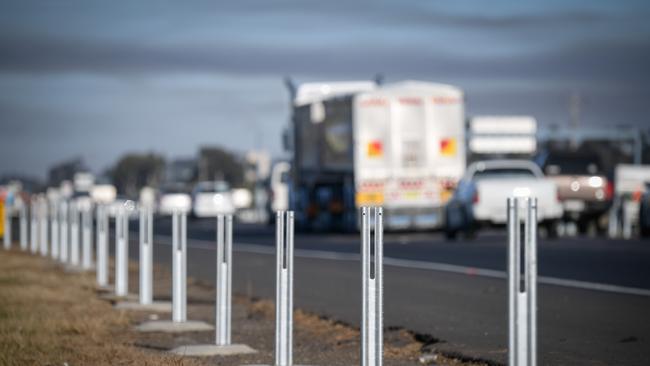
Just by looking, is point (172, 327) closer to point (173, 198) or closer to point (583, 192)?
point (583, 192)

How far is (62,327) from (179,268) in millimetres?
1174

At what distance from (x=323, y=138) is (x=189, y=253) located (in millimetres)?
11034

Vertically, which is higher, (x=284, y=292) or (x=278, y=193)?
(x=284, y=292)

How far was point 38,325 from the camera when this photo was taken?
38.0 feet

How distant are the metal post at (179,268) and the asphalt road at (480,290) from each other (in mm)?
1717

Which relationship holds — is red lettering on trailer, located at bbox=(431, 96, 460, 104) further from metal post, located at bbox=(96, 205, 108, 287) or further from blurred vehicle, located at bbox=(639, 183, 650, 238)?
metal post, located at bbox=(96, 205, 108, 287)

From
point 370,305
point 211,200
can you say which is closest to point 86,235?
point 370,305

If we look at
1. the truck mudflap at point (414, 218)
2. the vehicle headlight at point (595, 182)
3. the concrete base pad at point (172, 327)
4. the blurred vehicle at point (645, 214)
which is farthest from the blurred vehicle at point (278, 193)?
the concrete base pad at point (172, 327)

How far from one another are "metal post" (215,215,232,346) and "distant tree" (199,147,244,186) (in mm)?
176302

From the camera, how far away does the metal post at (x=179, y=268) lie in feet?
38.9

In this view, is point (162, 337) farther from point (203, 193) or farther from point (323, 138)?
point (203, 193)

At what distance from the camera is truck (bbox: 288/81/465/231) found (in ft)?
112

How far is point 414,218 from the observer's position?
34125 mm

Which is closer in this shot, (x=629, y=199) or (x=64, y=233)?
(x=64, y=233)
